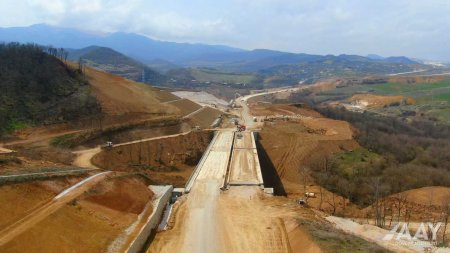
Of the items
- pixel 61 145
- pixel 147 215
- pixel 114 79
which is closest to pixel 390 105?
pixel 114 79

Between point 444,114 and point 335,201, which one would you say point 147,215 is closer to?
point 335,201

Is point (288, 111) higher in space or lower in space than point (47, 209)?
higher

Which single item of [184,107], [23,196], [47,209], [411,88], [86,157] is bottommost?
[86,157]

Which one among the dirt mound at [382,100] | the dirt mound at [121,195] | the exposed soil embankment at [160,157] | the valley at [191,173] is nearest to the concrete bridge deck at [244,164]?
the valley at [191,173]

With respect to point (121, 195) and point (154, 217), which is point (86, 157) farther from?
point (154, 217)

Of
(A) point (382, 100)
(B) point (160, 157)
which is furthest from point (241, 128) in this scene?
(A) point (382, 100)

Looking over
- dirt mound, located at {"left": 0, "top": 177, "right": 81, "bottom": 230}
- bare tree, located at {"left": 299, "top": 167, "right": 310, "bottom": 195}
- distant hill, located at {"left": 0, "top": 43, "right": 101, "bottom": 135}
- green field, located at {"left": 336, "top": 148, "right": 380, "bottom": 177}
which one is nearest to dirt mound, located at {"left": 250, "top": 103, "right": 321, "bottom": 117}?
green field, located at {"left": 336, "top": 148, "right": 380, "bottom": 177}
